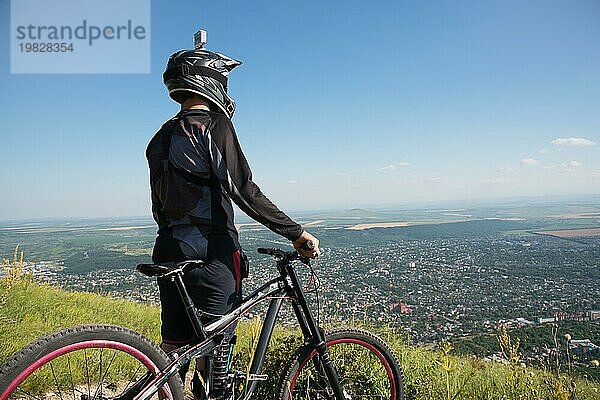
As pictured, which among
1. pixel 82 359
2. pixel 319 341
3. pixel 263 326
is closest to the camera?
pixel 82 359

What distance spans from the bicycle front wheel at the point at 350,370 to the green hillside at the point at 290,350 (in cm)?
31

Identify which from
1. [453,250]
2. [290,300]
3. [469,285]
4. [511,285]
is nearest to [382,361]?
[290,300]

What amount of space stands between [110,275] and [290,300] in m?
6.50

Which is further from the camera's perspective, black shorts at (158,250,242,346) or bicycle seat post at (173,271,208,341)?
black shorts at (158,250,242,346)

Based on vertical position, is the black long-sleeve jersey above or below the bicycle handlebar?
above

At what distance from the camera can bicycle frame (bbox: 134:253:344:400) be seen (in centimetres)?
210

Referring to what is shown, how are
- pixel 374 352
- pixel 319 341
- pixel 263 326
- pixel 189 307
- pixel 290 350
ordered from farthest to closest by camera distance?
pixel 290 350, pixel 374 352, pixel 319 341, pixel 263 326, pixel 189 307

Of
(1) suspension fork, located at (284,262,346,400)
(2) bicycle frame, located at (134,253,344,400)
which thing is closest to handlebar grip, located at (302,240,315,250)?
(2) bicycle frame, located at (134,253,344,400)

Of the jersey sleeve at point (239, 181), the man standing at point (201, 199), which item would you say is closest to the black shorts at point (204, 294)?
the man standing at point (201, 199)

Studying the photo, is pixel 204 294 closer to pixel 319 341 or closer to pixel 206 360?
pixel 206 360

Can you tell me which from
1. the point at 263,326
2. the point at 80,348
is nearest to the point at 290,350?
the point at 263,326

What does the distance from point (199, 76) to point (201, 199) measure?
24.6 inches

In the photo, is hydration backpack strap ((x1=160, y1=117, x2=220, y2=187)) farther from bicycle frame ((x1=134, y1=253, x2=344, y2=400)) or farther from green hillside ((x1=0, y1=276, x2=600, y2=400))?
green hillside ((x1=0, y1=276, x2=600, y2=400))

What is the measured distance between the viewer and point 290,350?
3.62m
